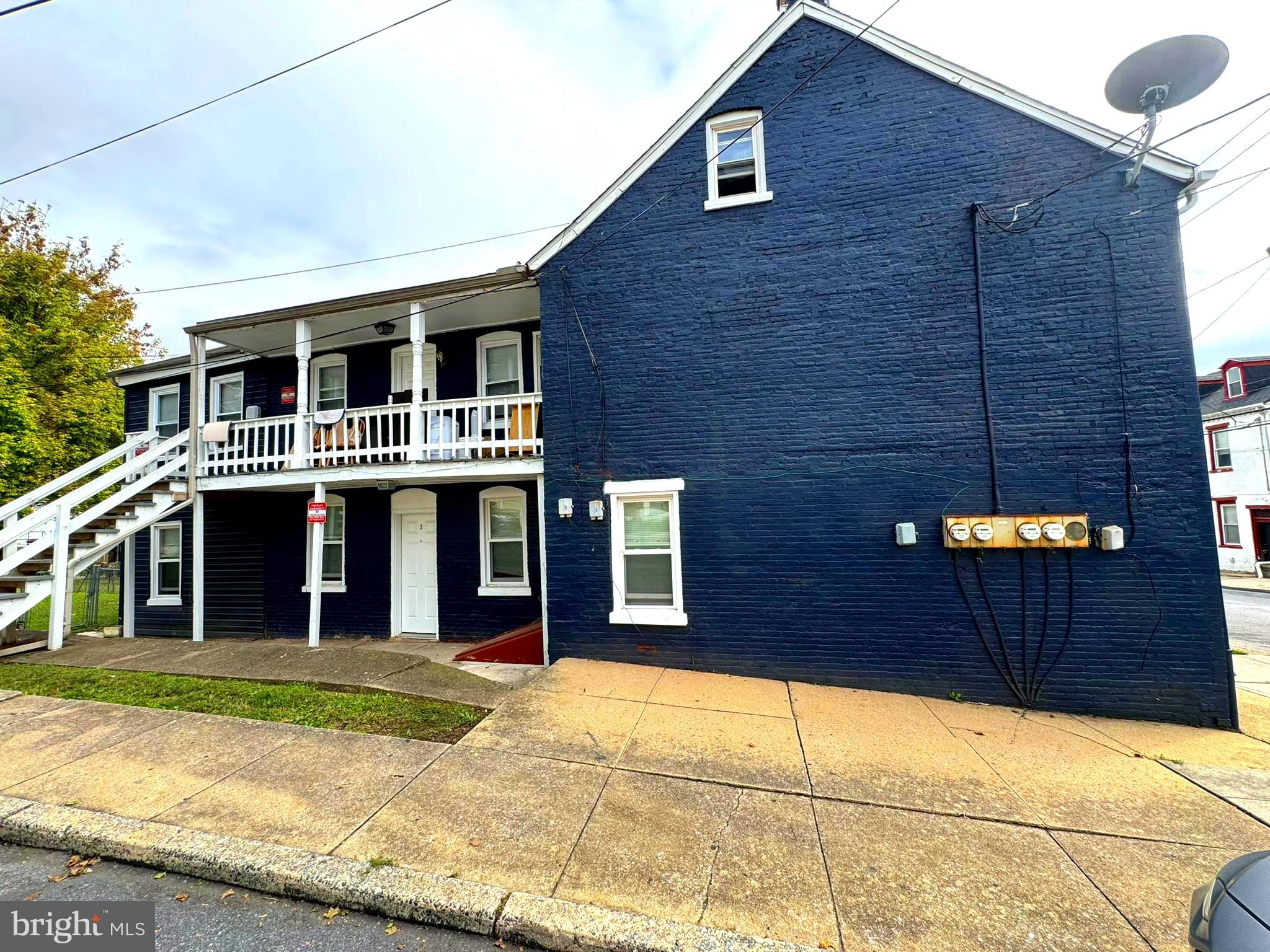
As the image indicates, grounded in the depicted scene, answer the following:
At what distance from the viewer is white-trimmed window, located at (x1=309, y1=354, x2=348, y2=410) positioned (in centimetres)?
1051

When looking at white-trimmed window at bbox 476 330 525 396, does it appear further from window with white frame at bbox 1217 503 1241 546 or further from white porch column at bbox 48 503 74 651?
window with white frame at bbox 1217 503 1241 546

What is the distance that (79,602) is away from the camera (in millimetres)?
18000

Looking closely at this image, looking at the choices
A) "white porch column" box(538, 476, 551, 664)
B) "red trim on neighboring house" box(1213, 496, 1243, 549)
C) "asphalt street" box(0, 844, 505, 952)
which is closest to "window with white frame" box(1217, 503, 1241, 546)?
"red trim on neighboring house" box(1213, 496, 1243, 549)

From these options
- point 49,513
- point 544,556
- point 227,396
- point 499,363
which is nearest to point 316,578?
point 49,513

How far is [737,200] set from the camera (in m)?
6.98

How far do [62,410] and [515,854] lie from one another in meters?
23.0

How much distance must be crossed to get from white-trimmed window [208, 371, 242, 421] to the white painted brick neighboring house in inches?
1153


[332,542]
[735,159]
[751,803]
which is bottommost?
[751,803]

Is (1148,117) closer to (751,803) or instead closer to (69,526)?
(751,803)

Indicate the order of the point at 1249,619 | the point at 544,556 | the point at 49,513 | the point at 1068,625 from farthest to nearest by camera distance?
1. the point at 1249,619
2. the point at 49,513
3. the point at 544,556
4. the point at 1068,625

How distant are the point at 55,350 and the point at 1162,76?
27.3m

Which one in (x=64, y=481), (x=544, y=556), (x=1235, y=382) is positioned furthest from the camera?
(x=1235, y=382)

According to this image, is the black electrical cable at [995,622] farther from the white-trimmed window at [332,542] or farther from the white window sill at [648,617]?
the white-trimmed window at [332,542]

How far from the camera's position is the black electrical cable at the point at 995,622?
5930 mm
